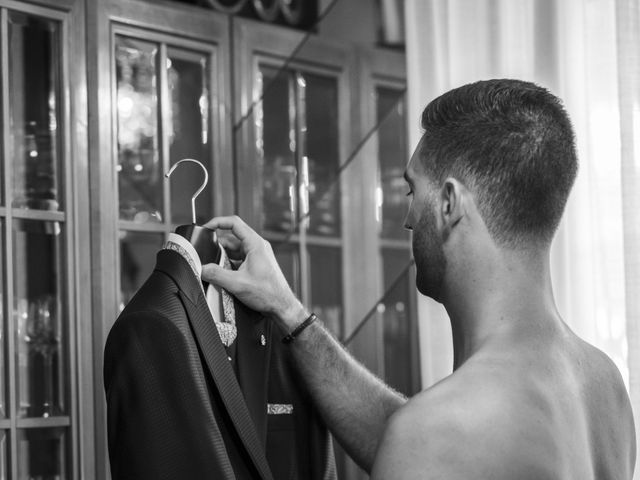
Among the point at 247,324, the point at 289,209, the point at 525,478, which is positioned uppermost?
the point at 289,209

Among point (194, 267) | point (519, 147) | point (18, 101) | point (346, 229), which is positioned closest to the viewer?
point (519, 147)

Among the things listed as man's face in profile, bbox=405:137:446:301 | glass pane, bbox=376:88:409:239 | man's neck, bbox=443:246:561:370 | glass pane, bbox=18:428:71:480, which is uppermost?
glass pane, bbox=376:88:409:239

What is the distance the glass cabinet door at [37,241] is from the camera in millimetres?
2785

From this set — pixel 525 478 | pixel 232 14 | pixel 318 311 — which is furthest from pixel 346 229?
pixel 525 478

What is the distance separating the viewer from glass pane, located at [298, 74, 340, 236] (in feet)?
11.9

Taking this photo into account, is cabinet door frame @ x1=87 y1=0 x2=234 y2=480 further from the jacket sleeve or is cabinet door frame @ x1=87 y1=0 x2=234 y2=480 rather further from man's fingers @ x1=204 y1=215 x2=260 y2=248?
the jacket sleeve

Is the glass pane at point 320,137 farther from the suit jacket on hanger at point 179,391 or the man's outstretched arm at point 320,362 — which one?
the suit jacket on hanger at point 179,391

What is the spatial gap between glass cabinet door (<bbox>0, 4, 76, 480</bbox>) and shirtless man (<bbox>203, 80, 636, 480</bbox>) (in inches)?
51.9

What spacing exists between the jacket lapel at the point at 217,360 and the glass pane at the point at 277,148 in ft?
4.64

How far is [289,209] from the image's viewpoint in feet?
11.7

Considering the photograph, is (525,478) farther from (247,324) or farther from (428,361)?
(428,361)

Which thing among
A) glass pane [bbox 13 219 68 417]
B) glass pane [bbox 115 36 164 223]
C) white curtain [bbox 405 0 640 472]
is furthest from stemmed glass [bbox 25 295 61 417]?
white curtain [bbox 405 0 640 472]

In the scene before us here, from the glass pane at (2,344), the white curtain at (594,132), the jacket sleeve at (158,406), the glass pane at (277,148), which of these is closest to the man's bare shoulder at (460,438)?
the jacket sleeve at (158,406)

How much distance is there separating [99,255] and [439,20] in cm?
114
